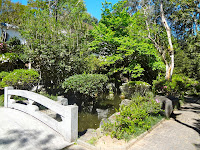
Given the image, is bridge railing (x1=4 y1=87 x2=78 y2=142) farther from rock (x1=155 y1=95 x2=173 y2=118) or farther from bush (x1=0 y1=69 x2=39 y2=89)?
rock (x1=155 y1=95 x2=173 y2=118)

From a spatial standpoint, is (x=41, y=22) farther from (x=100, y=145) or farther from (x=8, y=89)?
(x=100, y=145)

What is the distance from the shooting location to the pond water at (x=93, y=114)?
22.9 feet

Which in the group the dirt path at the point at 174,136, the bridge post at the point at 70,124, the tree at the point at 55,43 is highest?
the tree at the point at 55,43

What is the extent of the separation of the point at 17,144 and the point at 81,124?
3744mm

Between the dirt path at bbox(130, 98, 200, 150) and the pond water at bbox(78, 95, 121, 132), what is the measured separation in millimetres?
2927

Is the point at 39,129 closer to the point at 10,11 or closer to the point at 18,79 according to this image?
the point at 18,79

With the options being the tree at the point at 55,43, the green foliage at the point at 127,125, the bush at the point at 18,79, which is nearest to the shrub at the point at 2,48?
the tree at the point at 55,43

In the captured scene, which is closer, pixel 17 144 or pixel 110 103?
pixel 17 144

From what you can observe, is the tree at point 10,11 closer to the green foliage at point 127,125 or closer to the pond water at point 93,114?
the pond water at point 93,114

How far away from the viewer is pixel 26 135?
153 inches

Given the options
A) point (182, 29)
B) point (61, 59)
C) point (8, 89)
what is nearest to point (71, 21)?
point (61, 59)

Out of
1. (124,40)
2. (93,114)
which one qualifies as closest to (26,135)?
(93,114)

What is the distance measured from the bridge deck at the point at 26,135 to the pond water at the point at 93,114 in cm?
239

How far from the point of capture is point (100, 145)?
3756 millimetres
